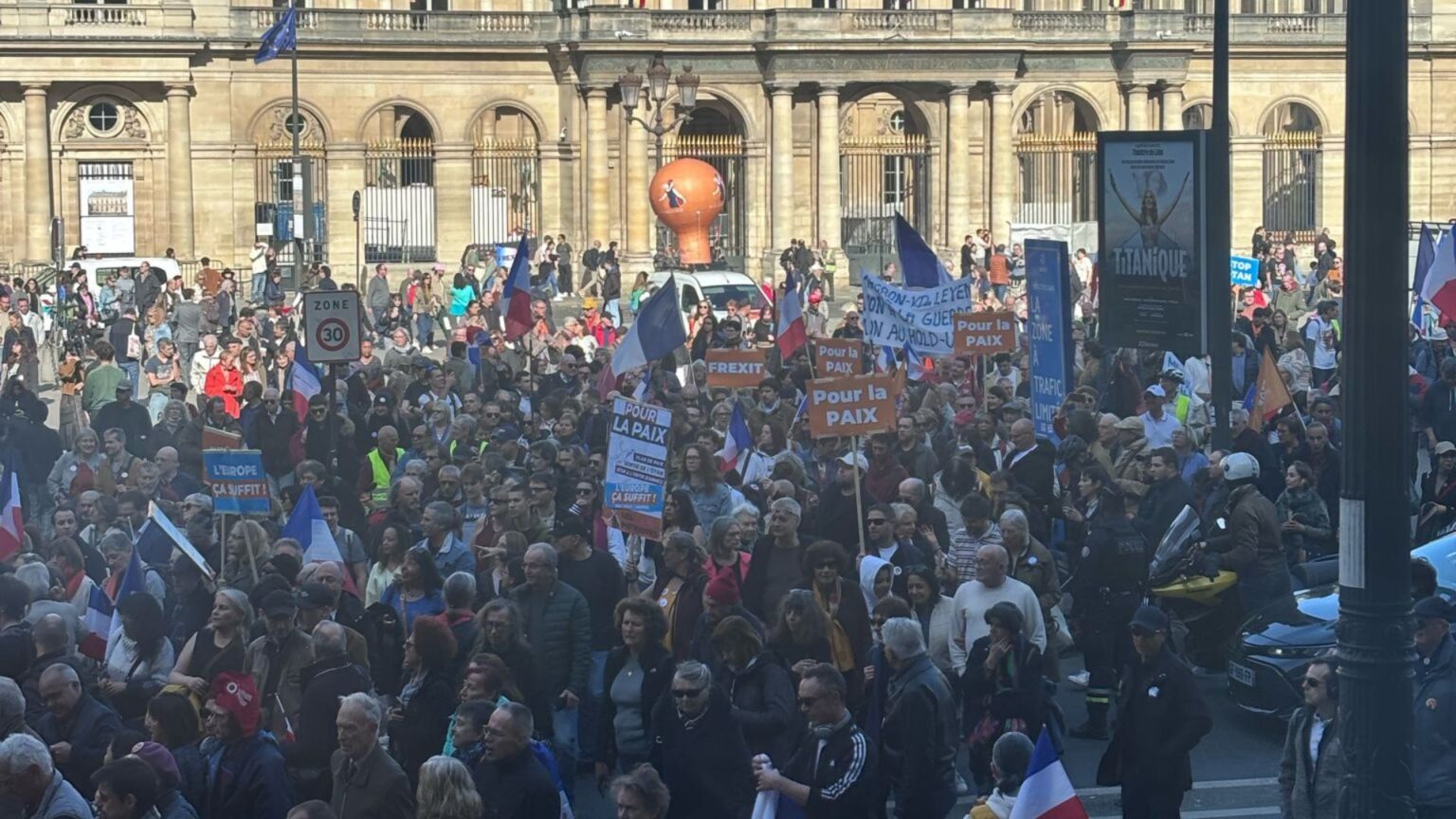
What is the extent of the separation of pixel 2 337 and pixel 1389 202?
26.7 metres

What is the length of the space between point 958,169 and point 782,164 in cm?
373

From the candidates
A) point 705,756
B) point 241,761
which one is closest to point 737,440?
point 705,756

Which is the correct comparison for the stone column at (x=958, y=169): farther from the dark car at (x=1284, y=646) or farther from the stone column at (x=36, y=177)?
the dark car at (x=1284, y=646)

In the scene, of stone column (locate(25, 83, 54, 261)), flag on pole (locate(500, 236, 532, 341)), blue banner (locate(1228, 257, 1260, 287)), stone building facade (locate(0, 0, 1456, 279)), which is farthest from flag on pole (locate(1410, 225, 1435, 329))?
stone column (locate(25, 83, 54, 261))

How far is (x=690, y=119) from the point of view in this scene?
170 feet

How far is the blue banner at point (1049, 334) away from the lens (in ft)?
63.4

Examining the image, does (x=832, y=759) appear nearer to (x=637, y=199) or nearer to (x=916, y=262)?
(x=916, y=262)

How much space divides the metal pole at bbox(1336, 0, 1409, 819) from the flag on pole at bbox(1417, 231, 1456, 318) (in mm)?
14964

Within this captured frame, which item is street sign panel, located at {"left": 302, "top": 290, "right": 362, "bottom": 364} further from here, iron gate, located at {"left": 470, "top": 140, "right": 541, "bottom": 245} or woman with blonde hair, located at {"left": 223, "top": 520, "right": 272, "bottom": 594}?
iron gate, located at {"left": 470, "top": 140, "right": 541, "bottom": 245}

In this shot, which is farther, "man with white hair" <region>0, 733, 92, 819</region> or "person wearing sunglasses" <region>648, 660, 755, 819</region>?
"person wearing sunglasses" <region>648, 660, 755, 819</region>

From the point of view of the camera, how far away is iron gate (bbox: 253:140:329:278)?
4619cm

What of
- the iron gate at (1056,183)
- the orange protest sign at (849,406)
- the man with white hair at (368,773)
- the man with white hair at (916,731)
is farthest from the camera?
the iron gate at (1056,183)

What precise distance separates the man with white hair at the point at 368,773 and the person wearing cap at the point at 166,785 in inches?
26.2

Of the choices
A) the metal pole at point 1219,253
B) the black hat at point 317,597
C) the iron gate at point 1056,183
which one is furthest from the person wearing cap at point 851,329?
the iron gate at point 1056,183
